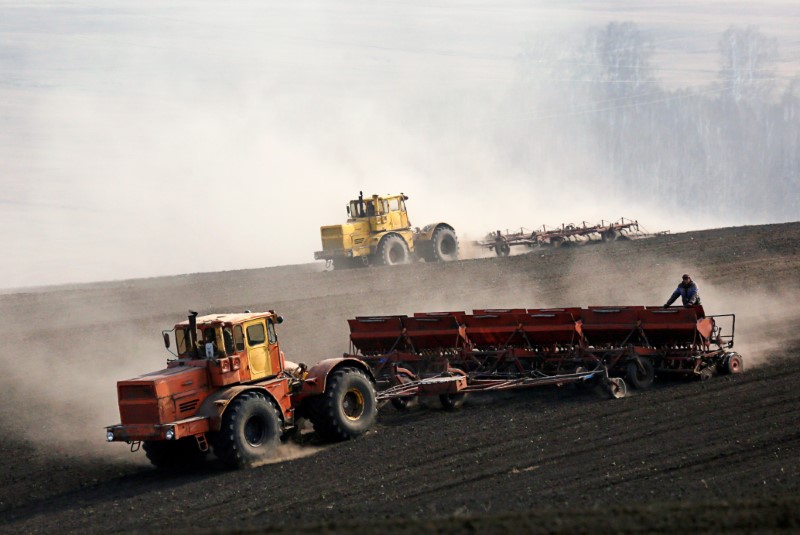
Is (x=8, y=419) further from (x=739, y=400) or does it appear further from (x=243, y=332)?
(x=739, y=400)

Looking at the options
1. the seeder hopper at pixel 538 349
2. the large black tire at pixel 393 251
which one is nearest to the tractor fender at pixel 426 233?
the large black tire at pixel 393 251

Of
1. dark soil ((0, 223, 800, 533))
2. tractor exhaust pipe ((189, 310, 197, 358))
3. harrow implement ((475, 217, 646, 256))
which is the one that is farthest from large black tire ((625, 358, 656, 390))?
harrow implement ((475, 217, 646, 256))

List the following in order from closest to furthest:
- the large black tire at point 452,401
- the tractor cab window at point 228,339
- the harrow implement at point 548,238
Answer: the tractor cab window at point 228,339
the large black tire at point 452,401
the harrow implement at point 548,238

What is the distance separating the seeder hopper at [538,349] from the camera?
18.0 m

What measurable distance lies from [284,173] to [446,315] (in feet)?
158

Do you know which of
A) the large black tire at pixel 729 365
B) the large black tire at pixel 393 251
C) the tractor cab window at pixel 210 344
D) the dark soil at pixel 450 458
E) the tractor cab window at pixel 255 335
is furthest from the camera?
the large black tire at pixel 393 251

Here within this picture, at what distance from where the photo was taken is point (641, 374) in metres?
18.2

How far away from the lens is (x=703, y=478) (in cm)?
1171

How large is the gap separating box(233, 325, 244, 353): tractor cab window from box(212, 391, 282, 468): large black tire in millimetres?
706

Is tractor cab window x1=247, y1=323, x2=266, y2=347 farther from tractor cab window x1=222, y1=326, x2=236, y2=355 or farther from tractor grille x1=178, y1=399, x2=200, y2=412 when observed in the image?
tractor grille x1=178, y1=399, x2=200, y2=412

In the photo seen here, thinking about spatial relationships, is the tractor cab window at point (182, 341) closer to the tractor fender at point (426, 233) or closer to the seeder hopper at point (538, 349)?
the seeder hopper at point (538, 349)

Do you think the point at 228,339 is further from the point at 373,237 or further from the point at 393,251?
the point at 393,251

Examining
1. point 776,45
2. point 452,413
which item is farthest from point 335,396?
point 776,45

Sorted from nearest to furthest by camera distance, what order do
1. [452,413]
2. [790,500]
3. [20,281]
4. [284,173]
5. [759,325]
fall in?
1. [790,500]
2. [452,413]
3. [759,325]
4. [20,281]
5. [284,173]
